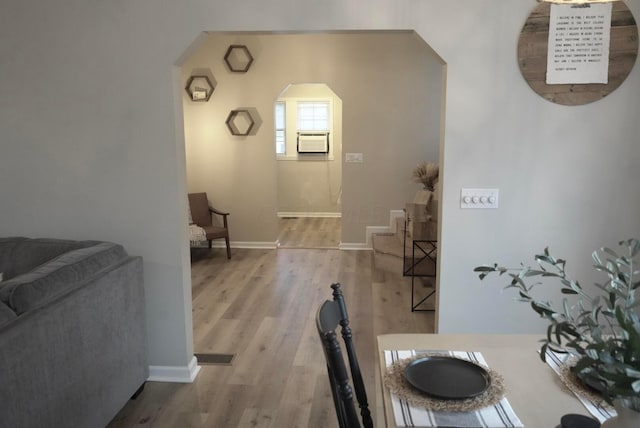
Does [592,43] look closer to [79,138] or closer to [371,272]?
[79,138]

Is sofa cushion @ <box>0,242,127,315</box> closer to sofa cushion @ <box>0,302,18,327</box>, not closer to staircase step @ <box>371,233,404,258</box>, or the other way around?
sofa cushion @ <box>0,302,18,327</box>

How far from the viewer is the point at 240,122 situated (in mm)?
6094

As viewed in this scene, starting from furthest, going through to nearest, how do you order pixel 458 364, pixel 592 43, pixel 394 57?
pixel 394 57, pixel 592 43, pixel 458 364

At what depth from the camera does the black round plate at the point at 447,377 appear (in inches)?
52.9

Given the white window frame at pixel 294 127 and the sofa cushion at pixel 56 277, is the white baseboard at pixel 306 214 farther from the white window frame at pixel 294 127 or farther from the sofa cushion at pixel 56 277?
the sofa cushion at pixel 56 277

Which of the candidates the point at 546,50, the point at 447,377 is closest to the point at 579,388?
the point at 447,377

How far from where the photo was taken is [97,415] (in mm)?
2260

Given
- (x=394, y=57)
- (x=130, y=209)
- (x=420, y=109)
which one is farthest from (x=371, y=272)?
(x=130, y=209)

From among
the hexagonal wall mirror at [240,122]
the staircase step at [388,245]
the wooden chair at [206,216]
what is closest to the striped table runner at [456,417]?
the staircase step at [388,245]

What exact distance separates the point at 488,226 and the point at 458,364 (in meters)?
1.33

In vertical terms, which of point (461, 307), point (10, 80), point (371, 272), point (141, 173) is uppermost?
point (10, 80)

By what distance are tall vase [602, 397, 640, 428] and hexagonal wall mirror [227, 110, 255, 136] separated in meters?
5.43

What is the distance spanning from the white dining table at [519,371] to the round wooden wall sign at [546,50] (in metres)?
1.37

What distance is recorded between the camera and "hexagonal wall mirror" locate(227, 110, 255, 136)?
606cm
